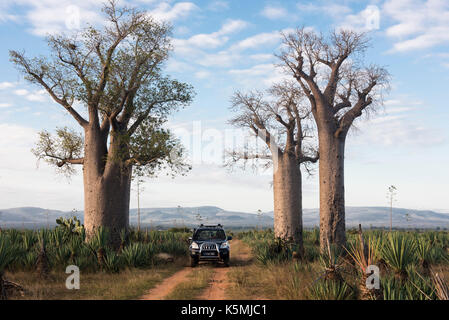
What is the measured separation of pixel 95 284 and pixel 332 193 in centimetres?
828

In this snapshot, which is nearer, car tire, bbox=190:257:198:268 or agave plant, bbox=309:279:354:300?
agave plant, bbox=309:279:354:300

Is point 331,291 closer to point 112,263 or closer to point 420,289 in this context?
point 420,289

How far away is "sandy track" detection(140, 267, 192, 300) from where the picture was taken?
9.32m

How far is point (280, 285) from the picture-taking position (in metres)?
9.43

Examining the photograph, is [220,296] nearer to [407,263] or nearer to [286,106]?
[407,263]

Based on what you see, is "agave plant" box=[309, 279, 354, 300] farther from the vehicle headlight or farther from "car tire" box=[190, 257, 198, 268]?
"car tire" box=[190, 257, 198, 268]

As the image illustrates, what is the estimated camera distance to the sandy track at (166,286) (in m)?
9.32

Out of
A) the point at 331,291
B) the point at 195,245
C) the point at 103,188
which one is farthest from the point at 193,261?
the point at 331,291

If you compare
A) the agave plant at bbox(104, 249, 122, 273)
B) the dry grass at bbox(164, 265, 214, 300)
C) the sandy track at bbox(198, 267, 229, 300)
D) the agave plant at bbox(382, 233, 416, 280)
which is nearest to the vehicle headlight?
the sandy track at bbox(198, 267, 229, 300)

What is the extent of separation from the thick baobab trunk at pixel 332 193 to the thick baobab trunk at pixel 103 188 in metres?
7.89

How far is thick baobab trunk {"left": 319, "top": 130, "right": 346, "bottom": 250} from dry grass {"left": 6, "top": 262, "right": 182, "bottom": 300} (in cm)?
566
